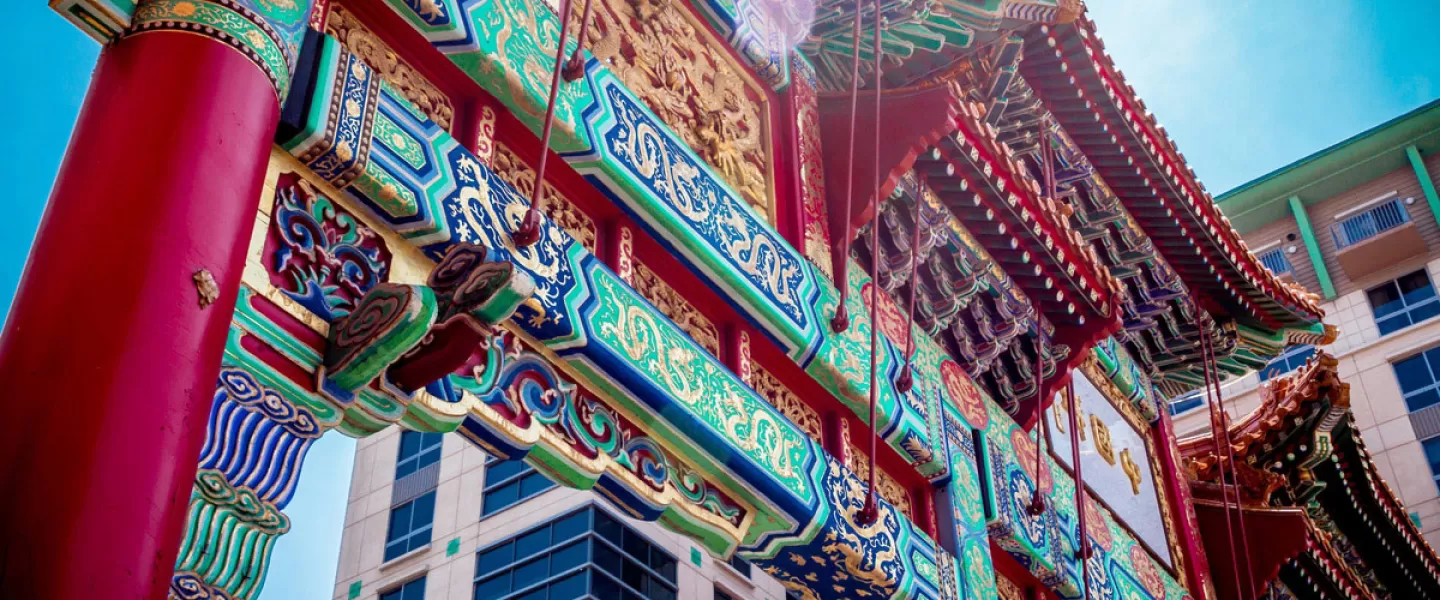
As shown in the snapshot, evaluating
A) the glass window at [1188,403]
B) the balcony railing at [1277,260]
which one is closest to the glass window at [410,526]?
the glass window at [1188,403]

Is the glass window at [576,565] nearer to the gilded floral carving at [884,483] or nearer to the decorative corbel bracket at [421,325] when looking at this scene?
the gilded floral carving at [884,483]

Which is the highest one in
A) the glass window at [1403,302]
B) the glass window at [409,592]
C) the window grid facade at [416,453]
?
the glass window at [1403,302]

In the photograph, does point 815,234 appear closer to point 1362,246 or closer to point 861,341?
point 861,341

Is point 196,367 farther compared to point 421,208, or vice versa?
point 421,208

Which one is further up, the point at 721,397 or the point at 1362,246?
the point at 1362,246

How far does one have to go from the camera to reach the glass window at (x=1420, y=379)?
25.6 metres

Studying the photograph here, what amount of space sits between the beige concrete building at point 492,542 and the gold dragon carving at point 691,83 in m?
9.14

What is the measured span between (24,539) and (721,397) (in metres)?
2.89

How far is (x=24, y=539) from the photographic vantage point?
2766mm

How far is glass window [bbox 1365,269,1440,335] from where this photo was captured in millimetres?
26656

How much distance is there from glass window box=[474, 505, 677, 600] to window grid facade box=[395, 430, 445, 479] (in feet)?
9.44

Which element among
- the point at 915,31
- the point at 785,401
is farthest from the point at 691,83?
the point at 915,31

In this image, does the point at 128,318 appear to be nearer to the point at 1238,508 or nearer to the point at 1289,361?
the point at 1238,508

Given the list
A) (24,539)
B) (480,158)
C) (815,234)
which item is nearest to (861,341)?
(815,234)
